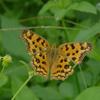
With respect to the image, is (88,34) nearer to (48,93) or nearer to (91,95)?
(48,93)

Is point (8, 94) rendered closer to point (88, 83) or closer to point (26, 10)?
point (88, 83)

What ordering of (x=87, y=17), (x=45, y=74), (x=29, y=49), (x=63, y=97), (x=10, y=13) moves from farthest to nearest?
(x=10, y=13) → (x=87, y=17) → (x=63, y=97) → (x=29, y=49) → (x=45, y=74)

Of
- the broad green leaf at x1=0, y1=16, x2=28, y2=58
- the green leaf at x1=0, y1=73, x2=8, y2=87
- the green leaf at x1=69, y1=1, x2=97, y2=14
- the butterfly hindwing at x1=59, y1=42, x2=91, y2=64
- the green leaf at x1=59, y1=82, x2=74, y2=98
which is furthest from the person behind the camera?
the broad green leaf at x1=0, y1=16, x2=28, y2=58

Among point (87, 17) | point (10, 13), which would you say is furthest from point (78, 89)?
point (10, 13)

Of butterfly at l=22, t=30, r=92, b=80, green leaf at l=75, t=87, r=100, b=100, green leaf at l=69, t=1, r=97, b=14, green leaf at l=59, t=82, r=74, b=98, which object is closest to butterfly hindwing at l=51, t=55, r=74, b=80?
butterfly at l=22, t=30, r=92, b=80

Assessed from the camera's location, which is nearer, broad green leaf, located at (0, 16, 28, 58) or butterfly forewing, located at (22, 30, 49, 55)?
butterfly forewing, located at (22, 30, 49, 55)

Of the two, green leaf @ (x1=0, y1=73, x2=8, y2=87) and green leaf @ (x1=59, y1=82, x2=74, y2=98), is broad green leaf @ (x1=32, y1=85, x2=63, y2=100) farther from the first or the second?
green leaf @ (x1=0, y1=73, x2=8, y2=87)

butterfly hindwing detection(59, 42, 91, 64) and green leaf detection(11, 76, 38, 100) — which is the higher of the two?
butterfly hindwing detection(59, 42, 91, 64)
